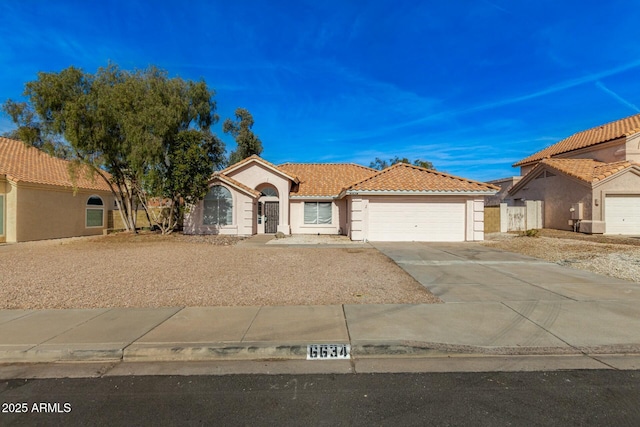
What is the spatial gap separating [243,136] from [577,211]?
28.9 meters

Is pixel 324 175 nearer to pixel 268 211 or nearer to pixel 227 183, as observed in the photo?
pixel 268 211

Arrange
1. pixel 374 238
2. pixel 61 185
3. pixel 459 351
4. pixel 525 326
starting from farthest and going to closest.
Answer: pixel 61 185, pixel 374 238, pixel 525 326, pixel 459 351

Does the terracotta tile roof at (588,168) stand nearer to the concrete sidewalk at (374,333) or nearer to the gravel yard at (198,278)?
the gravel yard at (198,278)

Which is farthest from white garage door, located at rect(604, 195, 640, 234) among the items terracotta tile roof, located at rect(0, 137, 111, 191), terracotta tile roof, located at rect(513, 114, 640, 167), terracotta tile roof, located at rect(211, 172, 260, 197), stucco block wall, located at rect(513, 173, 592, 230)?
terracotta tile roof, located at rect(0, 137, 111, 191)

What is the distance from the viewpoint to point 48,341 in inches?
188

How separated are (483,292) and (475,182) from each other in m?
12.4

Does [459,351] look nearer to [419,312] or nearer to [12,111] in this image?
[419,312]

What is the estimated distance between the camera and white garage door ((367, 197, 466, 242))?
1830 cm

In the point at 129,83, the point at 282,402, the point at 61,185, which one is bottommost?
the point at 282,402

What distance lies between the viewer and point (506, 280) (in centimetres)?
846

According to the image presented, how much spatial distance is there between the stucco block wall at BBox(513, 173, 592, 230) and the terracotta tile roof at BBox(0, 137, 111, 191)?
28.6m

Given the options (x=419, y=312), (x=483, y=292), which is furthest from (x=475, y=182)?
(x=419, y=312)

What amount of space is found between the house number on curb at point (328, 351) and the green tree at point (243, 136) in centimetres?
3251

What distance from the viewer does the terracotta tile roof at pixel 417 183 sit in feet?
58.8
